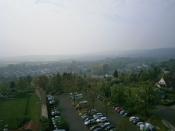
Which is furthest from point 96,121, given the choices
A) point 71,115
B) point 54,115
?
point 54,115

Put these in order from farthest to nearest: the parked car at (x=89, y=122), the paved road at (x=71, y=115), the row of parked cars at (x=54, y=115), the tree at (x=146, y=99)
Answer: the tree at (x=146, y=99) < the parked car at (x=89, y=122) < the paved road at (x=71, y=115) < the row of parked cars at (x=54, y=115)

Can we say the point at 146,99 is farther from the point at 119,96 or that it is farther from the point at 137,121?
the point at 119,96

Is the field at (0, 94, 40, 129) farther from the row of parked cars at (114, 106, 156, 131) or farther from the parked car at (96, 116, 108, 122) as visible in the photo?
the row of parked cars at (114, 106, 156, 131)

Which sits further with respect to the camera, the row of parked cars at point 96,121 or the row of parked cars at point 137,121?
the row of parked cars at point 96,121

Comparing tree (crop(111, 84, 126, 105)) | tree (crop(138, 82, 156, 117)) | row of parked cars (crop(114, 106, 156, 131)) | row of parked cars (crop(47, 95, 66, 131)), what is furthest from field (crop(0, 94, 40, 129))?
tree (crop(138, 82, 156, 117))

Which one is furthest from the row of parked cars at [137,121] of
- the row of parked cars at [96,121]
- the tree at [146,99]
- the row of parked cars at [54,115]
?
the row of parked cars at [54,115]

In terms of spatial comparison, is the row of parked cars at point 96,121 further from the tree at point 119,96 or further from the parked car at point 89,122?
the tree at point 119,96
